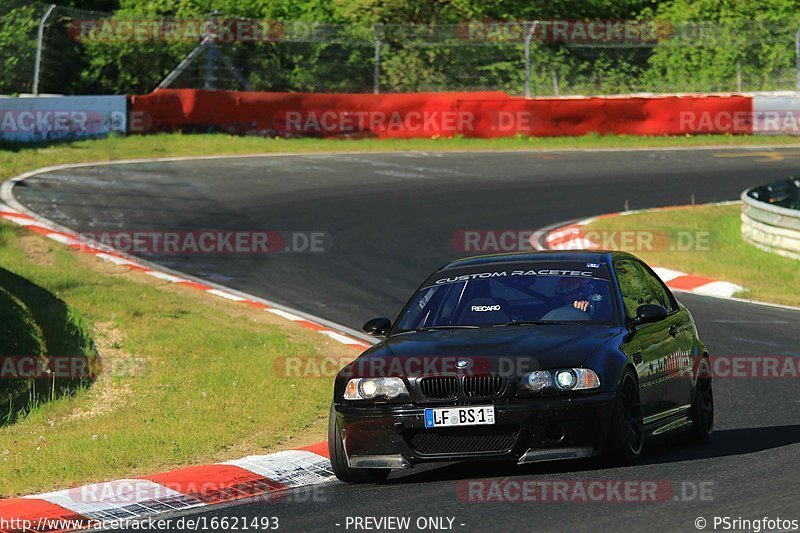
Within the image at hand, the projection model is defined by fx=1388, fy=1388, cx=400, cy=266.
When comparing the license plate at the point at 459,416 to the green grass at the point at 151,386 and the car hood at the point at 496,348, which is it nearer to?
the car hood at the point at 496,348

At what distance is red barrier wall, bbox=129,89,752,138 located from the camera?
3030 centimetres

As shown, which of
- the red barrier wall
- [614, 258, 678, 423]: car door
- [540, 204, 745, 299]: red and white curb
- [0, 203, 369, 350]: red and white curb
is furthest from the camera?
the red barrier wall

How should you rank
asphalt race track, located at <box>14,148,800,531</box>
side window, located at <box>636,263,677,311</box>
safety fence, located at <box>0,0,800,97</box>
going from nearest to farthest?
asphalt race track, located at <box>14,148,800,531</box>, side window, located at <box>636,263,677,311</box>, safety fence, located at <box>0,0,800,97</box>

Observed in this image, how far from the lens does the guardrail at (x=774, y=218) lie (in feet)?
60.1

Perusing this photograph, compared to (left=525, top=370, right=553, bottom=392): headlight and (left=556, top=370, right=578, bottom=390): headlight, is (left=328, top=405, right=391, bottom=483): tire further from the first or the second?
(left=556, top=370, right=578, bottom=390): headlight

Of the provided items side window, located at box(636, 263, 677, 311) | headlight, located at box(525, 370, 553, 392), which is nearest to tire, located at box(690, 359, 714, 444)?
side window, located at box(636, 263, 677, 311)

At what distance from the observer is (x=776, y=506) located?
21.6 feet

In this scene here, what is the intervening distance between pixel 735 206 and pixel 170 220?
9477 millimetres

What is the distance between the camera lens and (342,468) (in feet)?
26.2

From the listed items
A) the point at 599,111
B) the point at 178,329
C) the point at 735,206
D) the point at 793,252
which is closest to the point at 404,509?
the point at 178,329

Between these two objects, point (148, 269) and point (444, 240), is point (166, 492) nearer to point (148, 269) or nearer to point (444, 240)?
point (148, 269)

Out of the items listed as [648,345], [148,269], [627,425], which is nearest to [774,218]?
[148,269]

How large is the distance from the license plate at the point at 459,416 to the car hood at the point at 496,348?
0.76 ft

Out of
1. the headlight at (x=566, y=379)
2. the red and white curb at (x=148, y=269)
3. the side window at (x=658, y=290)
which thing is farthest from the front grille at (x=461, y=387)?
the red and white curb at (x=148, y=269)
